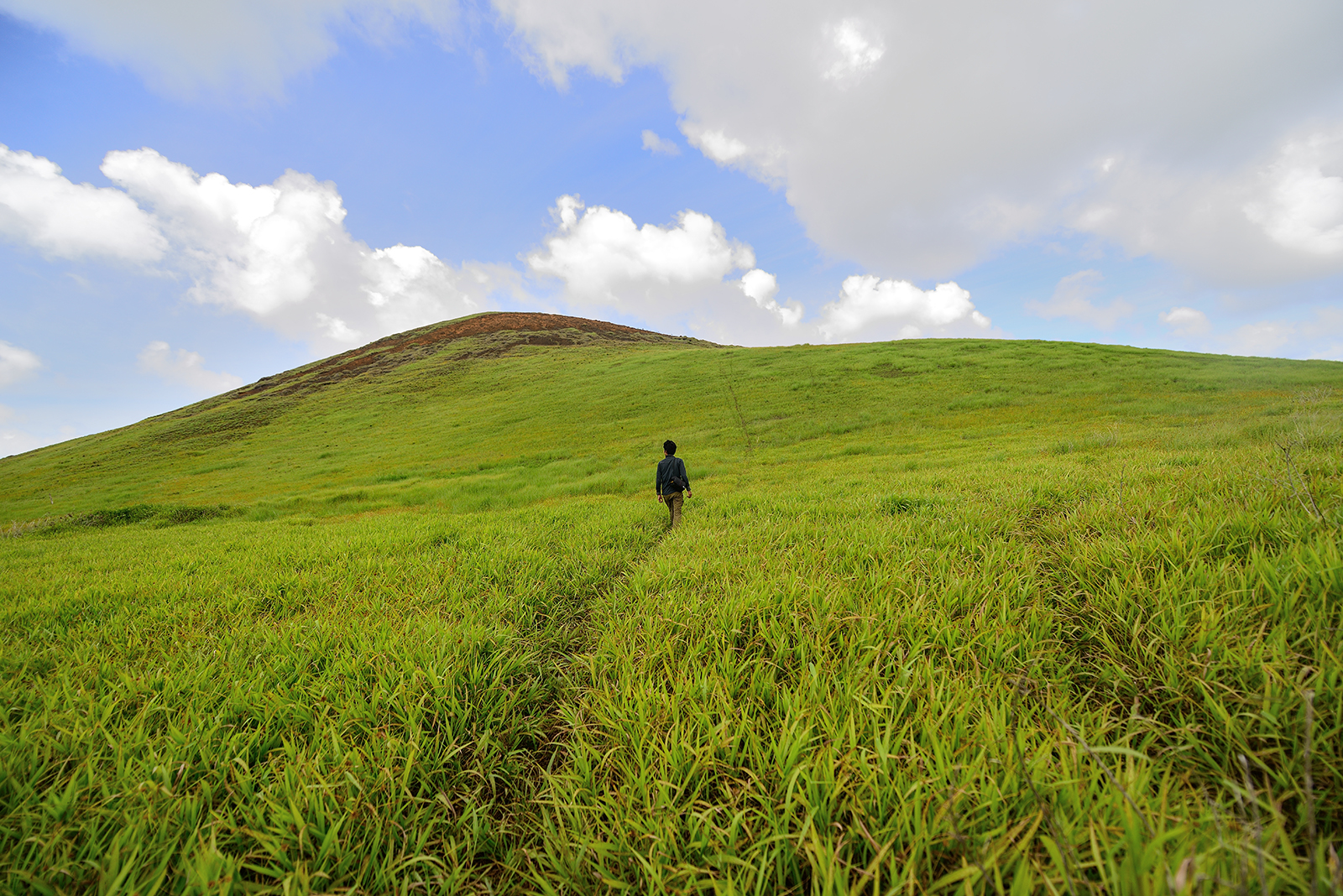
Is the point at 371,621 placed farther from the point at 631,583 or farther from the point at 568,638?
the point at 631,583

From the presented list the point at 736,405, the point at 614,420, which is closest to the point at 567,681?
the point at 614,420

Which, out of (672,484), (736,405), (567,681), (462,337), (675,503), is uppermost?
(462,337)

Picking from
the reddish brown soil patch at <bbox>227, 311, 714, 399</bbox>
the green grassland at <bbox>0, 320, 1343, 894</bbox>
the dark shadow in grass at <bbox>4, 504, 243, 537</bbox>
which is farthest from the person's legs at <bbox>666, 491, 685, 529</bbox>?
the reddish brown soil patch at <bbox>227, 311, 714, 399</bbox>

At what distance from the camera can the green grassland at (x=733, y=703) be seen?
165 centimetres

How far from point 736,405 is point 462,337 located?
167ft

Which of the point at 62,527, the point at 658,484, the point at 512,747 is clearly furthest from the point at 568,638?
the point at 62,527

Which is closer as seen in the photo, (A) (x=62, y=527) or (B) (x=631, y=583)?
(B) (x=631, y=583)

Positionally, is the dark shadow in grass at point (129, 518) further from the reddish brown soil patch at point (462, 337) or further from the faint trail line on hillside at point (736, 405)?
the reddish brown soil patch at point (462, 337)

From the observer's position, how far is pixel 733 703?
2.48 m

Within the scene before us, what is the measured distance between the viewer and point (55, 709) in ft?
9.11

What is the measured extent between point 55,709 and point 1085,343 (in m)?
49.9

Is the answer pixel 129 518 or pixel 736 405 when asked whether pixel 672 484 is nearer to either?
pixel 736 405

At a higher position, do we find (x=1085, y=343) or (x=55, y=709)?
(x=1085, y=343)

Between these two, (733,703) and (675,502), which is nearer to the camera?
(733,703)
